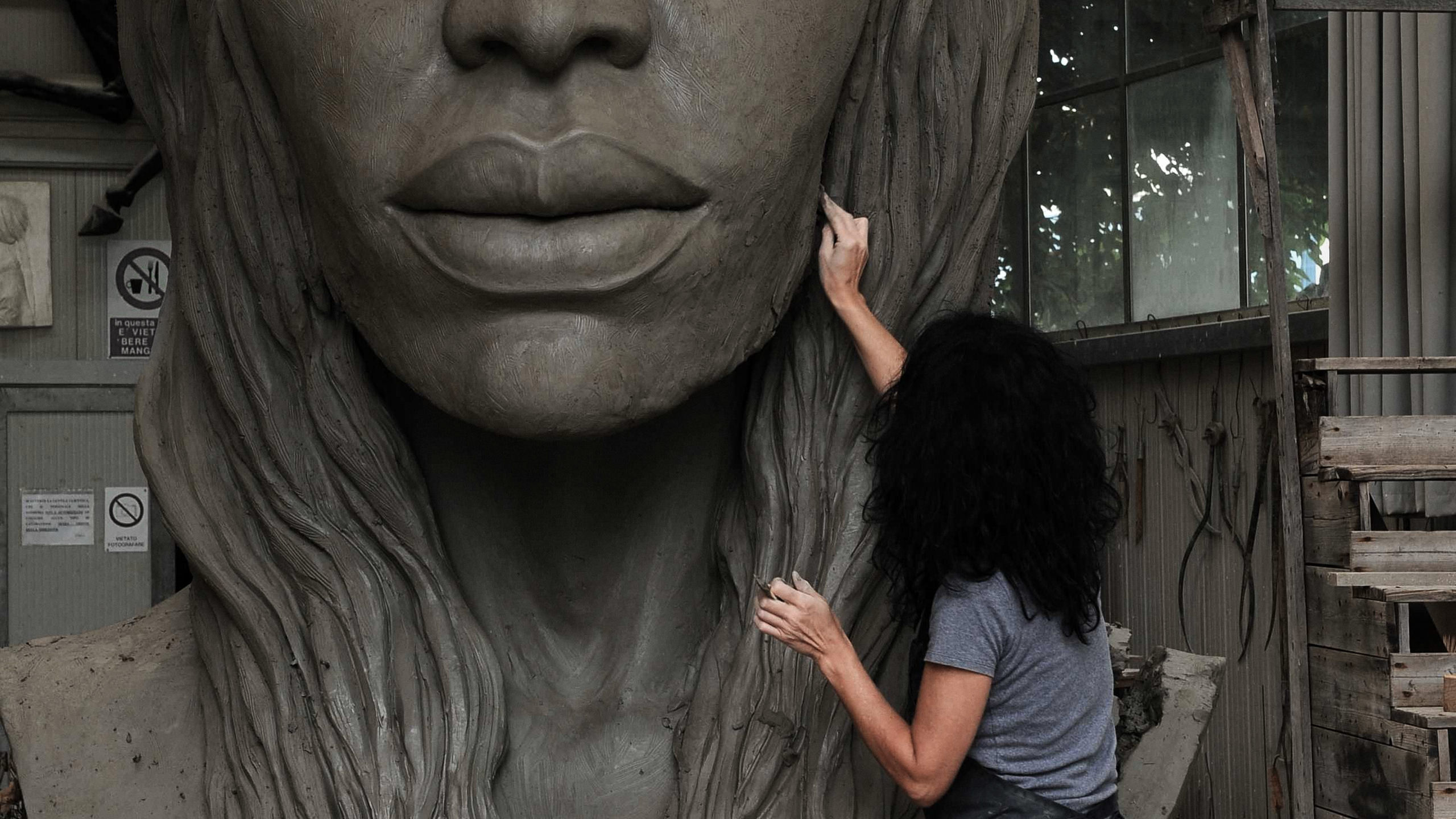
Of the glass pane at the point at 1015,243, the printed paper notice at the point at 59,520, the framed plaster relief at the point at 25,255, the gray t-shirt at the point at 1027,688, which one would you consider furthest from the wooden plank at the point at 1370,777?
the framed plaster relief at the point at 25,255

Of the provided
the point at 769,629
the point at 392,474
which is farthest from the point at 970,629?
the point at 392,474

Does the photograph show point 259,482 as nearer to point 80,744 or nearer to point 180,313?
point 180,313

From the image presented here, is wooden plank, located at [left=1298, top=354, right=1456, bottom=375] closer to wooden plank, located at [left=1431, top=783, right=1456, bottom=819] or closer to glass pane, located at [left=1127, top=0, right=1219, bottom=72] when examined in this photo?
wooden plank, located at [left=1431, top=783, right=1456, bottom=819]

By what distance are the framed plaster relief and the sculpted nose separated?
362 centimetres

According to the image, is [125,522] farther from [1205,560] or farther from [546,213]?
[546,213]

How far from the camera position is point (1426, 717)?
7.53 ft

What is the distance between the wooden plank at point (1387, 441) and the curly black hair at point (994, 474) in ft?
3.35

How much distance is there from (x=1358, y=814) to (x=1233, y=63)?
1.30 m

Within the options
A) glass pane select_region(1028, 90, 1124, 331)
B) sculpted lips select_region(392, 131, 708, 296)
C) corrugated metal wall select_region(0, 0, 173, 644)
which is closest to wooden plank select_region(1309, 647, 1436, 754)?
sculpted lips select_region(392, 131, 708, 296)

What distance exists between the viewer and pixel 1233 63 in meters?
2.54

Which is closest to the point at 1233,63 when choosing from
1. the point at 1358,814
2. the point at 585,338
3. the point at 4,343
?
the point at 1358,814

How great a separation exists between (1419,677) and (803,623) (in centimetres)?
139

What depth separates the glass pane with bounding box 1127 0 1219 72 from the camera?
14.9 ft

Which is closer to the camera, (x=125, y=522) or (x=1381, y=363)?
(x=1381, y=363)
